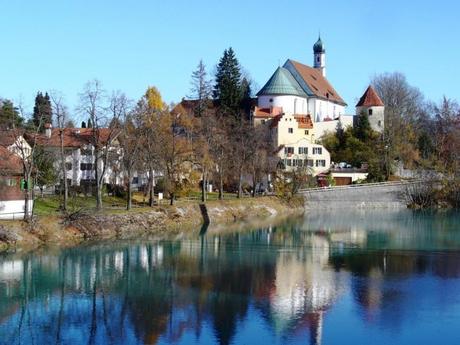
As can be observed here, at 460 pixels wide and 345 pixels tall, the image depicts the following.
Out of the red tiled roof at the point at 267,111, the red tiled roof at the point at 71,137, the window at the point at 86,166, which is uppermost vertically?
the red tiled roof at the point at 267,111

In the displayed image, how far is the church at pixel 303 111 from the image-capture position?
8325cm

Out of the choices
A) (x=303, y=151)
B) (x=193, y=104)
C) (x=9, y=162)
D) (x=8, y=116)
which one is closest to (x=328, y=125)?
(x=303, y=151)

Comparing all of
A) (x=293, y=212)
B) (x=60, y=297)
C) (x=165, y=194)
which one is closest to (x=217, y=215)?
(x=165, y=194)

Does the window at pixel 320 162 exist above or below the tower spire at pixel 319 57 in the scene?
below

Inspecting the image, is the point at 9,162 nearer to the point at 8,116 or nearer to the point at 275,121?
the point at 8,116

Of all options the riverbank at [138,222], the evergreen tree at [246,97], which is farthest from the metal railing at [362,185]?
the evergreen tree at [246,97]

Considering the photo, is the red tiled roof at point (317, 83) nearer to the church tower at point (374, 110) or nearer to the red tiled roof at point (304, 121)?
the church tower at point (374, 110)

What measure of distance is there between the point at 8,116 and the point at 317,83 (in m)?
53.4

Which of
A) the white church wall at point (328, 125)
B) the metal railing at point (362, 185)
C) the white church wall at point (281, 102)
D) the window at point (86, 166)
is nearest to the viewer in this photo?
the window at point (86, 166)

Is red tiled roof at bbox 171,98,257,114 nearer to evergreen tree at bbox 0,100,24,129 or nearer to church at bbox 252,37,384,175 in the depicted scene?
church at bbox 252,37,384,175

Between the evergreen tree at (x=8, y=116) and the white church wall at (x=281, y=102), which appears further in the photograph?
the white church wall at (x=281, y=102)

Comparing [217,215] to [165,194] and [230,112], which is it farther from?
[230,112]

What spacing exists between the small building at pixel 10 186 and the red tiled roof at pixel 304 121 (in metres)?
47.6

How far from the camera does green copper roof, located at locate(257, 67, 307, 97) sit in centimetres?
9256
